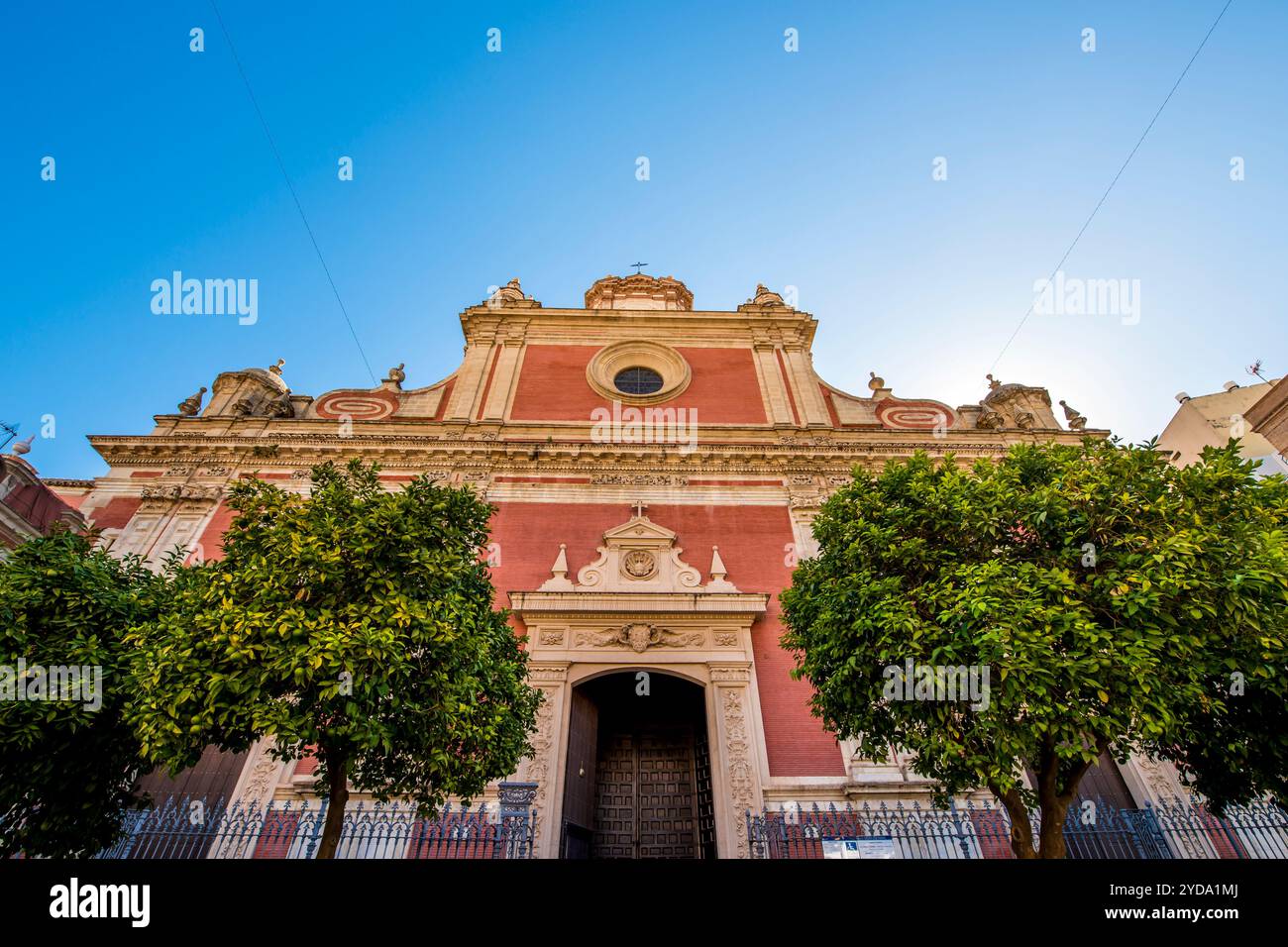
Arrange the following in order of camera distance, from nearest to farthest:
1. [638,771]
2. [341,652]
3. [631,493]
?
[341,652]
[638,771]
[631,493]

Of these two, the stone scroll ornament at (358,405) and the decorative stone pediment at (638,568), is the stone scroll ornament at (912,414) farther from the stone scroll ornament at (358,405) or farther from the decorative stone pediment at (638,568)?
the stone scroll ornament at (358,405)

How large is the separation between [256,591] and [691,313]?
15450 millimetres

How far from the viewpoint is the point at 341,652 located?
6613 millimetres

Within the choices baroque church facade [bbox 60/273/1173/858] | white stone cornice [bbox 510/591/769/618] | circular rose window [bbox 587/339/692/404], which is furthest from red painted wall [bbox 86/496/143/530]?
circular rose window [bbox 587/339/692/404]

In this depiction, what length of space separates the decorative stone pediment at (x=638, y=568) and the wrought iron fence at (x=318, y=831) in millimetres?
4242

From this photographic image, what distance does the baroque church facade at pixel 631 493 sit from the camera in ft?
38.1

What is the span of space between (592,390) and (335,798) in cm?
1284

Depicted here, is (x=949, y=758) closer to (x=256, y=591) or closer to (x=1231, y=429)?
(x=256, y=591)

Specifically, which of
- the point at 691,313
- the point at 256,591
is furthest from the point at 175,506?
the point at 691,313

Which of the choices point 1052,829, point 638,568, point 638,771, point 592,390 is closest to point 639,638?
point 638,568

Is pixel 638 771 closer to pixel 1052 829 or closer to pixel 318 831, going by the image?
pixel 318 831

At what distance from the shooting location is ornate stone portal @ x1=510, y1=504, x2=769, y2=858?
1110 centimetres

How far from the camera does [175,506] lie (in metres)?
15.0
